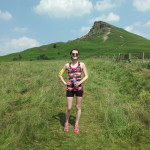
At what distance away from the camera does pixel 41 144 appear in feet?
14.8

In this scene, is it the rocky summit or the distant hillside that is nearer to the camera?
the distant hillside

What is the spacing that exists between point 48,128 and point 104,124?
4.96ft

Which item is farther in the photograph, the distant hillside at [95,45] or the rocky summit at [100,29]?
the rocky summit at [100,29]

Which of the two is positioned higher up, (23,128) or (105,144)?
(23,128)

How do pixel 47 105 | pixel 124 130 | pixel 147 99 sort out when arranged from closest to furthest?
pixel 124 130 < pixel 47 105 < pixel 147 99

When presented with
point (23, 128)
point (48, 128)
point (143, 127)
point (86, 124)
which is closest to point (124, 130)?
point (143, 127)

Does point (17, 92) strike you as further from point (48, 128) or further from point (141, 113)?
point (141, 113)

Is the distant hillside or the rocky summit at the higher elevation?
the rocky summit

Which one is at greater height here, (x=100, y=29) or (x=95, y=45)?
(x=100, y=29)

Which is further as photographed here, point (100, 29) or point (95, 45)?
point (100, 29)

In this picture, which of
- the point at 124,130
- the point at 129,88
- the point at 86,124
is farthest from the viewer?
the point at 129,88

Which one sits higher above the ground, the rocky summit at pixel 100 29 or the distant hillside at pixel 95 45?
the rocky summit at pixel 100 29

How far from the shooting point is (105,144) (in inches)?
182

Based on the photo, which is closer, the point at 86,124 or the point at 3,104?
the point at 86,124
